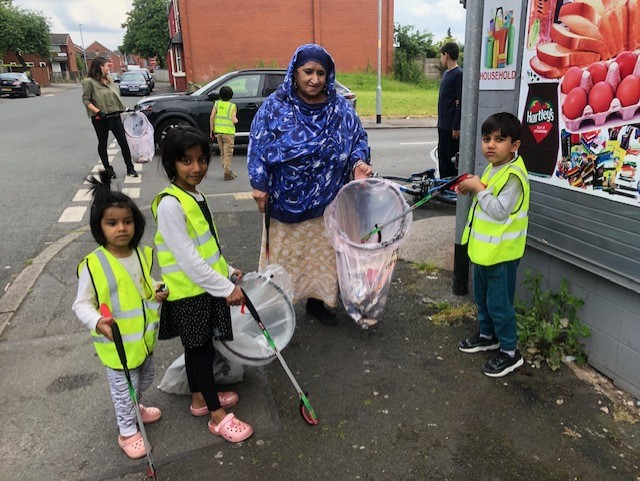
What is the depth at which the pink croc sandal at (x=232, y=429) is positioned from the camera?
2.56 metres

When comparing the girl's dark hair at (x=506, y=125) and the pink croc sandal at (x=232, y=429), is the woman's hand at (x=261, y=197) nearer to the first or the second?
the pink croc sandal at (x=232, y=429)

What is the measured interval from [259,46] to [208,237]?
101 ft

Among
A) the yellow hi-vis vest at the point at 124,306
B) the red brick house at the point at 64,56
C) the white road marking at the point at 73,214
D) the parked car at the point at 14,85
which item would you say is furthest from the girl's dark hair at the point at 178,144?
the red brick house at the point at 64,56

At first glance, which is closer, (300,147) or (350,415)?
(350,415)

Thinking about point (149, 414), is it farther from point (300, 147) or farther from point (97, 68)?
point (97, 68)

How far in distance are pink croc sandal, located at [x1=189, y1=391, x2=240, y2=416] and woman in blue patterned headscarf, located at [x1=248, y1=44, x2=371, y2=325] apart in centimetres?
96

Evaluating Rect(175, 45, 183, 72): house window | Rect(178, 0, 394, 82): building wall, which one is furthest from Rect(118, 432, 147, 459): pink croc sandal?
Rect(175, 45, 183, 72): house window

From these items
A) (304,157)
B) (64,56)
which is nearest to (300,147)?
(304,157)

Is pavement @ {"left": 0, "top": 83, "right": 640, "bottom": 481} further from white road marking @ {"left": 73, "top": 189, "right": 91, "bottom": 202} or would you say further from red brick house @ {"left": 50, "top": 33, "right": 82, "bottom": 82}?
red brick house @ {"left": 50, "top": 33, "right": 82, "bottom": 82}

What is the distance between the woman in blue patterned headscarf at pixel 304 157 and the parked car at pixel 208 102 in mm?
7608

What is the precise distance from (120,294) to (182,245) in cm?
35

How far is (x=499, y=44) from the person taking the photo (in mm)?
3447

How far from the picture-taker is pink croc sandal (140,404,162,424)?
271 centimetres

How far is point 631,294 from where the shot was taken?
273cm
